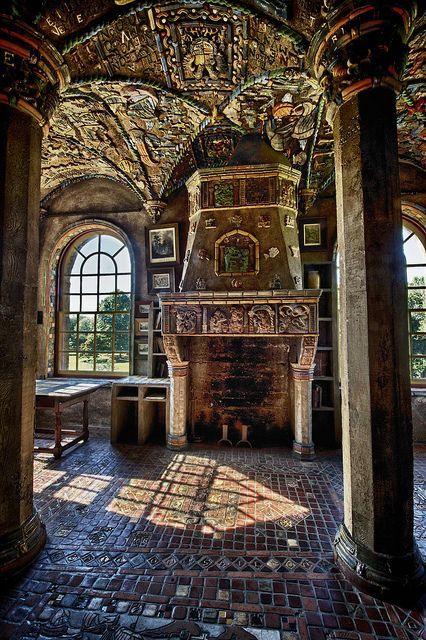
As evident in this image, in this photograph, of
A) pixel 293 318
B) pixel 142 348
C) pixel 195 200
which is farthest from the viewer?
pixel 142 348

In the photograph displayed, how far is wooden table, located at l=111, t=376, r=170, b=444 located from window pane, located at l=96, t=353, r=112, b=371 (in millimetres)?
965

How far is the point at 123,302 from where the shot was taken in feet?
19.5

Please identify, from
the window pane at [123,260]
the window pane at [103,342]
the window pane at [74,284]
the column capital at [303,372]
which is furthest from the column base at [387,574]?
the window pane at [74,284]

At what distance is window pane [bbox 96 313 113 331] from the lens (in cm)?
595

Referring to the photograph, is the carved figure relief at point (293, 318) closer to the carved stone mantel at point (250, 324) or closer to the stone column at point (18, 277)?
the carved stone mantel at point (250, 324)

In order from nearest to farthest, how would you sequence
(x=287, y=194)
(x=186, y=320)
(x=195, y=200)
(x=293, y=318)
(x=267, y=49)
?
1. (x=267, y=49)
2. (x=293, y=318)
3. (x=186, y=320)
4. (x=287, y=194)
5. (x=195, y=200)

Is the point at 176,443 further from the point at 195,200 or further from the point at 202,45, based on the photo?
the point at 202,45

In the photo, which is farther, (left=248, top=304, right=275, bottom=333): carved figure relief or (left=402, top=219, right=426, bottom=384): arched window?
(left=402, top=219, right=426, bottom=384): arched window

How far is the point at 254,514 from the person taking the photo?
2.88 m

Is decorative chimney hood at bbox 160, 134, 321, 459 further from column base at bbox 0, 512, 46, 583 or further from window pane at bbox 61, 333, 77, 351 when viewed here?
window pane at bbox 61, 333, 77, 351

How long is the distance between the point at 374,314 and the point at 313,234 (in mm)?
3559

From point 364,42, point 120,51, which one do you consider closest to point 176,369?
point 120,51

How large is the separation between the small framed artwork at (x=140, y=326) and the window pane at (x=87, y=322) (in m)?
1.07

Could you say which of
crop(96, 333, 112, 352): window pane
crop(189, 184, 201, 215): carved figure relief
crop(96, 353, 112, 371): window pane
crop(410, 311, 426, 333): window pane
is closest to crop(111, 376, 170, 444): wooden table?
crop(96, 353, 112, 371): window pane
